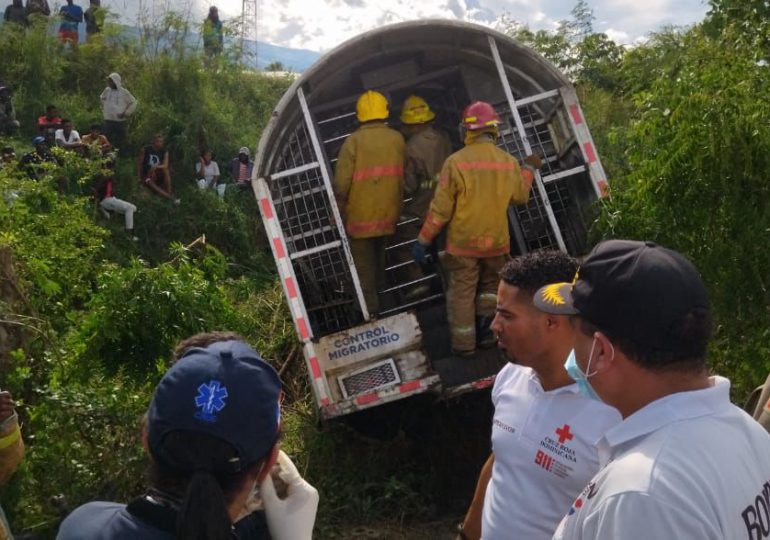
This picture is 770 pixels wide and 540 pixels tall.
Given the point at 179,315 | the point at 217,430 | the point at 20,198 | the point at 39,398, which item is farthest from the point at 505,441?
the point at 20,198

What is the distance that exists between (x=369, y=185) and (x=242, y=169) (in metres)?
7.89

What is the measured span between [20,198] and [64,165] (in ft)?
8.44

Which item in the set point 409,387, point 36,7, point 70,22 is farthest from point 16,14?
point 409,387

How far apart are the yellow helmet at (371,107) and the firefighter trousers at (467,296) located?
1346 millimetres

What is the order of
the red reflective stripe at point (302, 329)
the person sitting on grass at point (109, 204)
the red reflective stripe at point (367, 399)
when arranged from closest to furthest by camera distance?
the red reflective stripe at point (367, 399) < the red reflective stripe at point (302, 329) < the person sitting on grass at point (109, 204)

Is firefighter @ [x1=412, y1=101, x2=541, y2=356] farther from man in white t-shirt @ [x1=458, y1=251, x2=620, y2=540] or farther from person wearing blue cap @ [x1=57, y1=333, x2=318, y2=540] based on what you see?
person wearing blue cap @ [x1=57, y1=333, x2=318, y2=540]

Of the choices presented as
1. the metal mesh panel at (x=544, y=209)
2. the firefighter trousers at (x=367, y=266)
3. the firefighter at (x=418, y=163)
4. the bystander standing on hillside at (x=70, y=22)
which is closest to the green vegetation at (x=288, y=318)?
the metal mesh panel at (x=544, y=209)

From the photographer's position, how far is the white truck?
202 inches

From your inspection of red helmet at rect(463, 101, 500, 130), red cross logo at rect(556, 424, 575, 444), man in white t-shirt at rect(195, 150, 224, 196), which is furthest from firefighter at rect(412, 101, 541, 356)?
man in white t-shirt at rect(195, 150, 224, 196)

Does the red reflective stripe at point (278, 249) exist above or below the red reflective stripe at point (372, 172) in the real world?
below

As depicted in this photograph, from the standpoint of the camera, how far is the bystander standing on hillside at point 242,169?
13125 millimetres

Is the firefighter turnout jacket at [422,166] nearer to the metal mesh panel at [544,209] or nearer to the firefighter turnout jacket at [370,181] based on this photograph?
the firefighter turnout jacket at [370,181]

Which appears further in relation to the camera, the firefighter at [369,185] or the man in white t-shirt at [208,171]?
the man in white t-shirt at [208,171]

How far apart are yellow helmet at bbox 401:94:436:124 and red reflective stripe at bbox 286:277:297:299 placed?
73.2 inches
